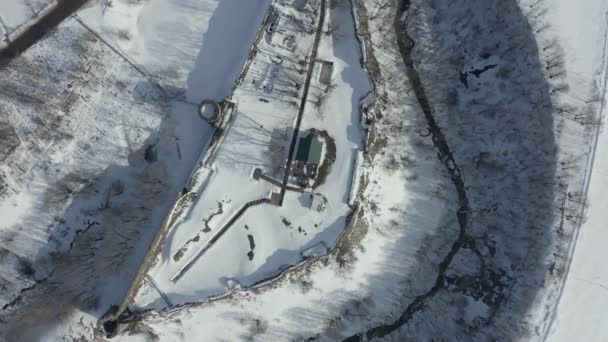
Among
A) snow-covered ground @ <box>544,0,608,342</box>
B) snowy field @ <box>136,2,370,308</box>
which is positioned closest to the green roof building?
snowy field @ <box>136,2,370,308</box>

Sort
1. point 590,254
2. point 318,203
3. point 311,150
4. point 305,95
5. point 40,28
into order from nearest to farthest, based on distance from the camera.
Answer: point 590,254 → point 311,150 → point 318,203 → point 305,95 → point 40,28

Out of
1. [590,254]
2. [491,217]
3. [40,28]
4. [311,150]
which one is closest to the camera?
[590,254]

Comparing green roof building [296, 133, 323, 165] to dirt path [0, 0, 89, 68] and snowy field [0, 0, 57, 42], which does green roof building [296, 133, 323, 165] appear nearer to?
dirt path [0, 0, 89, 68]

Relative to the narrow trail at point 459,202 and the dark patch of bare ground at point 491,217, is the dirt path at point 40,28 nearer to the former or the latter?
the dark patch of bare ground at point 491,217

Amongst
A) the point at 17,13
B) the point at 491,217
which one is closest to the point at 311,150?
the point at 491,217

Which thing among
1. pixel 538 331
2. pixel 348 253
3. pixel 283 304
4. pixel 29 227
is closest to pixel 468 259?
pixel 538 331

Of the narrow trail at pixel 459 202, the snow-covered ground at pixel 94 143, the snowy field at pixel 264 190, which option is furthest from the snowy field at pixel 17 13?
the narrow trail at pixel 459 202

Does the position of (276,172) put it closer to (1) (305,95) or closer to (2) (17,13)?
(1) (305,95)

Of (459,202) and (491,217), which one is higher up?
(491,217)
